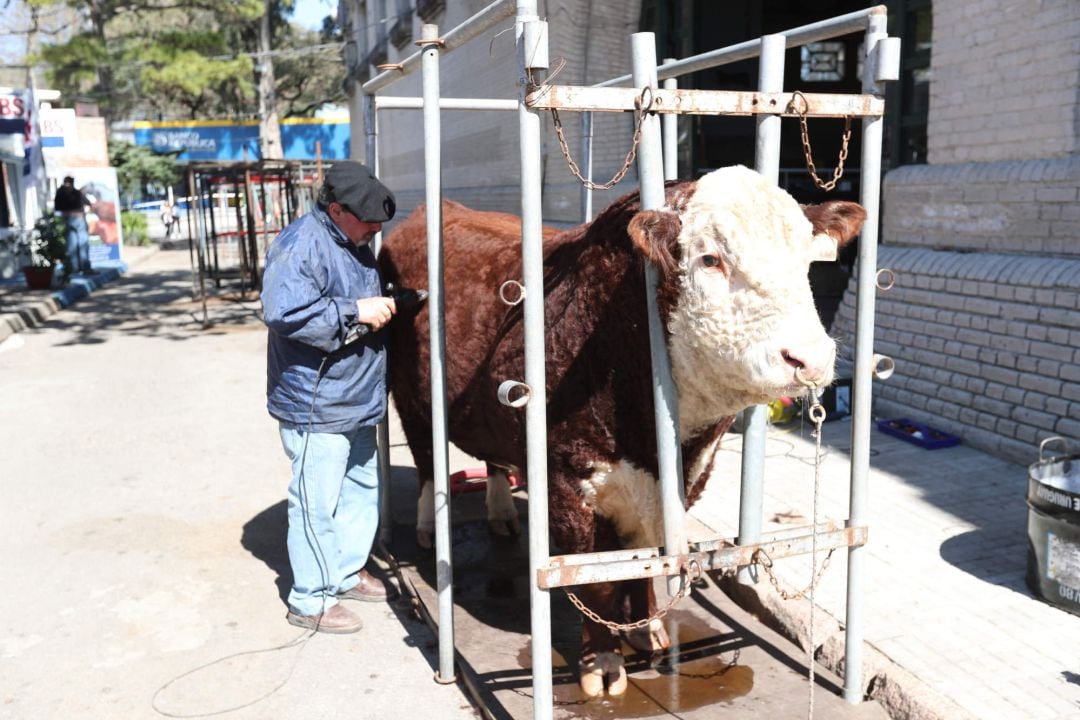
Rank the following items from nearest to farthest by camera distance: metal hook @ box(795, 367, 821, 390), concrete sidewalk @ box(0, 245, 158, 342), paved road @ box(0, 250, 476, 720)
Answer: metal hook @ box(795, 367, 821, 390), paved road @ box(0, 250, 476, 720), concrete sidewalk @ box(0, 245, 158, 342)

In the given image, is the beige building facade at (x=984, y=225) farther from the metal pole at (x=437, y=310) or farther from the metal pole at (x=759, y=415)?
the metal pole at (x=759, y=415)

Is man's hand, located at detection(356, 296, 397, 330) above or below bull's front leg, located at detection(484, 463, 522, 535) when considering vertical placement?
above

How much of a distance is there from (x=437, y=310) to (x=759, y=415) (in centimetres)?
127

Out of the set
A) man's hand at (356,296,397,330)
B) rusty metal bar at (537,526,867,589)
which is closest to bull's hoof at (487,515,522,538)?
man's hand at (356,296,397,330)

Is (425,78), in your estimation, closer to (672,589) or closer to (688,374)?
(688,374)

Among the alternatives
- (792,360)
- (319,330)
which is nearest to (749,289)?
(792,360)

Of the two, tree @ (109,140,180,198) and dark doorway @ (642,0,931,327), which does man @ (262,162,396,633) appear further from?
tree @ (109,140,180,198)

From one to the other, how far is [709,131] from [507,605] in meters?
10.9

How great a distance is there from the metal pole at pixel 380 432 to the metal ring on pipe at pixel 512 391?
6.74ft

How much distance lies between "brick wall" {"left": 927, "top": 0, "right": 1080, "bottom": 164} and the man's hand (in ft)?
14.1

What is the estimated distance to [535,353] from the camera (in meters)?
3.01

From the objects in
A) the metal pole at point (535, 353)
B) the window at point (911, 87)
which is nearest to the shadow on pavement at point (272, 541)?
the metal pole at point (535, 353)

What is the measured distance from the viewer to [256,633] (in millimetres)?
4477

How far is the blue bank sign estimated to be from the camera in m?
40.5
